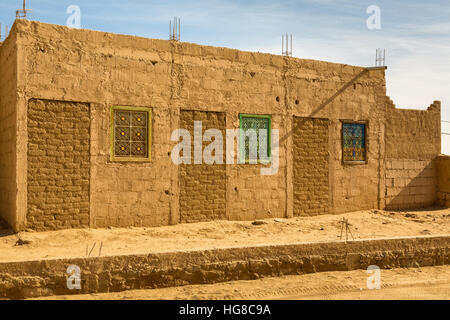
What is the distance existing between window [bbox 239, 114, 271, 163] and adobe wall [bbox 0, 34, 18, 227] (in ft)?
15.8

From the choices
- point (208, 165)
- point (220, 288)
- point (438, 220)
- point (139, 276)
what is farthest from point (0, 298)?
point (438, 220)

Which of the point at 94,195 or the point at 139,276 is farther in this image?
the point at 94,195

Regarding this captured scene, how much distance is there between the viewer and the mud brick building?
318 inches

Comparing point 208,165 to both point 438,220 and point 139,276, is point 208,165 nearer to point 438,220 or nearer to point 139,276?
point 139,276

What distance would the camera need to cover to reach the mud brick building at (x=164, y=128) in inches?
318

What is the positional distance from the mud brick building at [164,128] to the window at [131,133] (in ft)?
0.07

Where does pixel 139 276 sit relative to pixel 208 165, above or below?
below

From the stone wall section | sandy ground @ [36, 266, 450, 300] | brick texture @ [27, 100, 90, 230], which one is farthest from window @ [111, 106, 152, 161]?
sandy ground @ [36, 266, 450, 300]

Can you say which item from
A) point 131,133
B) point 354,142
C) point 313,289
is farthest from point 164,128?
point 354,142

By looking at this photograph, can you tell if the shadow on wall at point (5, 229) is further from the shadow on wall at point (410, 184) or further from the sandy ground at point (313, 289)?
the shadow on wall at point (410, 184)

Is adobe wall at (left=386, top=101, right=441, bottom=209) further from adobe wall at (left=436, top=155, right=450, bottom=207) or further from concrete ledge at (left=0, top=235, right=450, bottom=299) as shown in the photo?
concrete ledge at (left=0, top=235, right=450, bottom=299)

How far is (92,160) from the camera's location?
845cm
